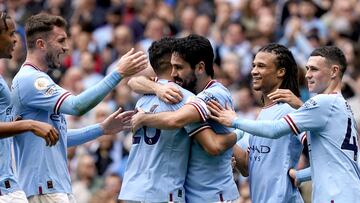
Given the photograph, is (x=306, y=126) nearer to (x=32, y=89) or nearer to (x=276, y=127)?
(x=276, y=127)

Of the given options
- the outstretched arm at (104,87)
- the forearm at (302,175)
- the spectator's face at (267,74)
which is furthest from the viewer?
the spectator's face at (267,74)

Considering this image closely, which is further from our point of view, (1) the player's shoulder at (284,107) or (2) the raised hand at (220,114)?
(1) the player's shoulder at (284,107)

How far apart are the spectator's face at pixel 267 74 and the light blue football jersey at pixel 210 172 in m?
0.47

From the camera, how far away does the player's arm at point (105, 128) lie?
504 inches

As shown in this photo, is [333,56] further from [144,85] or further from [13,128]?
[13,128]

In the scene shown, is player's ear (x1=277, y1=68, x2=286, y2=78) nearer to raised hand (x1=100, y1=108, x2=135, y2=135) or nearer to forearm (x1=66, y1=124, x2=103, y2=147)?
raised hand (x1=100, y1=108, x2=135, y2=135)

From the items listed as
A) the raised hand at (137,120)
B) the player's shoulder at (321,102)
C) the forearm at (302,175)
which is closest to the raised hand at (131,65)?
the raised hand at (137,120)

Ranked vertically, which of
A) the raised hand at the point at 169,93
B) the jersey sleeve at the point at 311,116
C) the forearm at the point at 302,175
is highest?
the raised hand at the point at 169,93

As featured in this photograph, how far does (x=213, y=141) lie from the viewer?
1179 centimetres

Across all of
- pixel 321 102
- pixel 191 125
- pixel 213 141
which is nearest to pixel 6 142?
pixel 191 125

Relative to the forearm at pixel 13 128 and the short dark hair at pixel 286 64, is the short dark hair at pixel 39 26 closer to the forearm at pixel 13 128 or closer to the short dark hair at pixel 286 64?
the forearm at pixel 13 128

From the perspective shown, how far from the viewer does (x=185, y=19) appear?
2227cm

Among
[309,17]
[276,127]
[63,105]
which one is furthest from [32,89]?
[309,17]

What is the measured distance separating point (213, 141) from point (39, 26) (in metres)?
2.10
